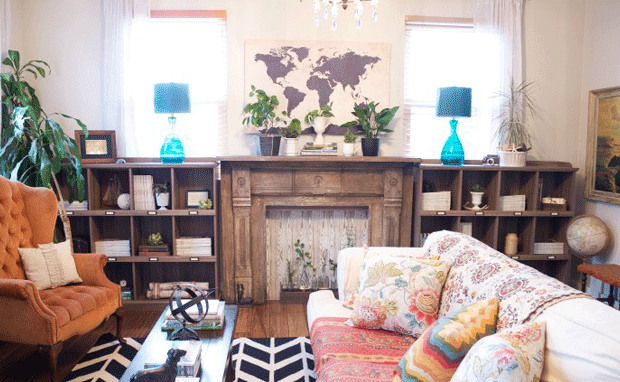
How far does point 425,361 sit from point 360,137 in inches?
105

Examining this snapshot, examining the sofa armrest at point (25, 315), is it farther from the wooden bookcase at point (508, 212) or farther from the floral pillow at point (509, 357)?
the wooden bookcase at point (508, 212)

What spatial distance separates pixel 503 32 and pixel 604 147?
4.38 ft

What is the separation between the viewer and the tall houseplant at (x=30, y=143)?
345 centimetres

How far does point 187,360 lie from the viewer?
191 centimetres

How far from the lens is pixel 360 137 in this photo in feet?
13.5

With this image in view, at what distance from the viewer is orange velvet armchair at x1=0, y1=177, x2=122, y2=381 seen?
2.50 metres

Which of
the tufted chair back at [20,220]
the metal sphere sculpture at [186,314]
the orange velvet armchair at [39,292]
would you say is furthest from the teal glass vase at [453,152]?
the tufted chair back at [20,220]

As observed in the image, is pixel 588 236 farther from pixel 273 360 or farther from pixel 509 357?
pixel 509 357

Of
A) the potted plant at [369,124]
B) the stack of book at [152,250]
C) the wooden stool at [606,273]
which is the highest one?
the potted plant at [369,124]

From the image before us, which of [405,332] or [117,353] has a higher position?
[405,332]

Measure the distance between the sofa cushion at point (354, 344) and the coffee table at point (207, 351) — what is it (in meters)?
0.44

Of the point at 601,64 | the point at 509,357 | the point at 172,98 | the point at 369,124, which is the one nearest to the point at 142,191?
the point at 172,98

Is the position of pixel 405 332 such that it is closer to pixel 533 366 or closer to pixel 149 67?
pixel 533 366

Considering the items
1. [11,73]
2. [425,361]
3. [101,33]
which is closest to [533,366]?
[425,361]
